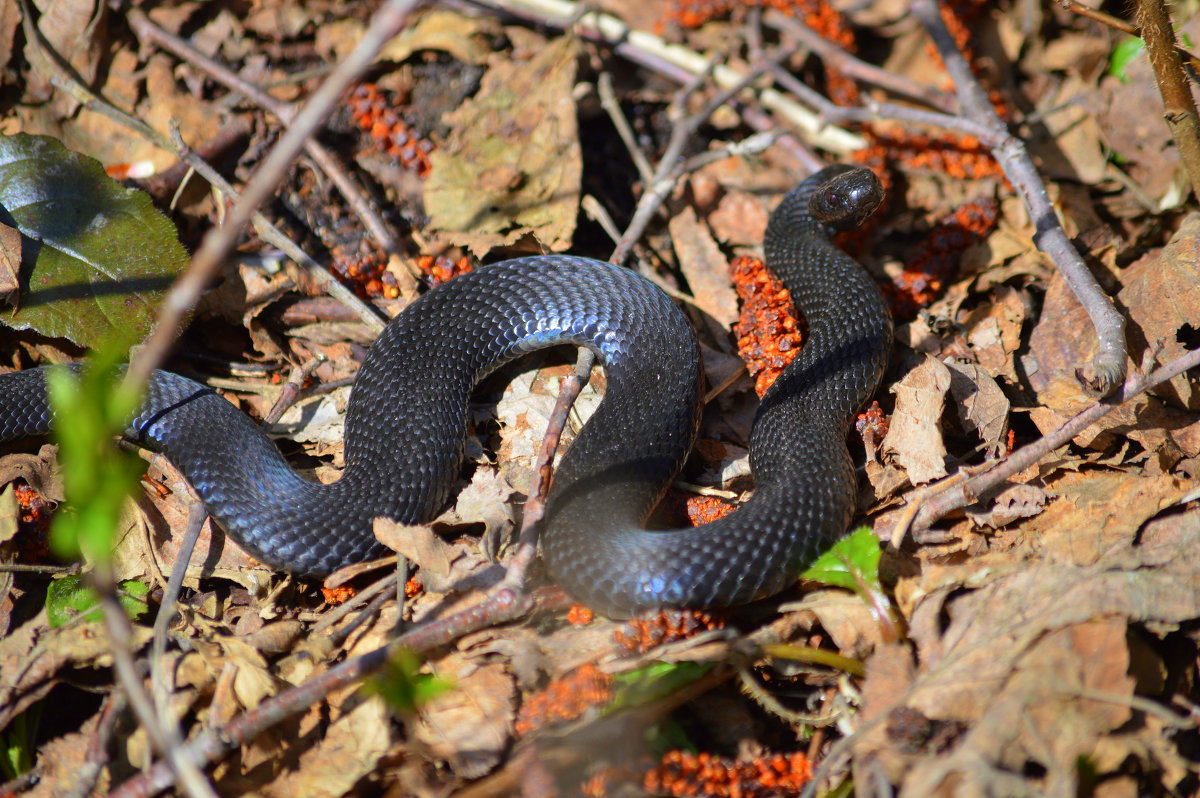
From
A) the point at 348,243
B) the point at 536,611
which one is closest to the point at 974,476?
the point at 536,611

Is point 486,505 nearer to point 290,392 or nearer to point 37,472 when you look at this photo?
point 290,392

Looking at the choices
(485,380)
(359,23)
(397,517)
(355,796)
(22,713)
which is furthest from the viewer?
(359,23)

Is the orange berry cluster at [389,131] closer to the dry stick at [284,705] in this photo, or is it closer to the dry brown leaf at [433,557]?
the dry brown leaf at [433,557]

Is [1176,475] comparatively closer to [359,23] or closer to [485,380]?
[485,380]

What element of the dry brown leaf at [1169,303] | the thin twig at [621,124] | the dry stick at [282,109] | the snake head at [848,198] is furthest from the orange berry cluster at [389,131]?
the dry brown leaf at [1169,303]

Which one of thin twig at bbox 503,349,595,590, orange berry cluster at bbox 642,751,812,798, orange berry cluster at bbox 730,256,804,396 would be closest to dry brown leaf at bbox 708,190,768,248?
orange berry cluster at bbox 730,256,804,396

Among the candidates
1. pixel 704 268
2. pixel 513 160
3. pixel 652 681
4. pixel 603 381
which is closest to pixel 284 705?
pixel 652 681

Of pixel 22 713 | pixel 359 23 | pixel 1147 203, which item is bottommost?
pixel 22 713
